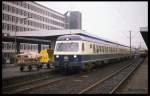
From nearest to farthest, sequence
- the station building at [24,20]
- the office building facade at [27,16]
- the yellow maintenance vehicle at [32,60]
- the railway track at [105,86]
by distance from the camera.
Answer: the railway track at [105,86], the yellow maintenance vehicle at [32,60], the station building at [24,20], the office building facade at [27,16]

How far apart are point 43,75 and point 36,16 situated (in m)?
77.9

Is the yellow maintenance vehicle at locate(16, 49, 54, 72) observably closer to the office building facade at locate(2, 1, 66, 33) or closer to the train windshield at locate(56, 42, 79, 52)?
the train windshield at locate(56, 42, 79, 52)

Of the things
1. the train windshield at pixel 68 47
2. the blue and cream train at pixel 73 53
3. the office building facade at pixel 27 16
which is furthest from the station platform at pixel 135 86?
the office building facade at pixel 27 16

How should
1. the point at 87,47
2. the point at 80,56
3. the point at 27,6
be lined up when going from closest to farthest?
1. the point at 80,56
2. the point at 87,47
3. the point at 27,6

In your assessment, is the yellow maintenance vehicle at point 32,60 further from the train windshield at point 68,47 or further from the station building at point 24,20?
the station building at point 24,20

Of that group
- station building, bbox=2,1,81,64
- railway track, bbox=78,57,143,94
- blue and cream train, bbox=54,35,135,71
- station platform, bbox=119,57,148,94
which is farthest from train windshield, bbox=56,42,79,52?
station building, bbox=2,1,81,64

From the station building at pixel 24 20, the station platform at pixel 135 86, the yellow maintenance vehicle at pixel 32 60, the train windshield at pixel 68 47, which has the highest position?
the station building at pixel 24 20

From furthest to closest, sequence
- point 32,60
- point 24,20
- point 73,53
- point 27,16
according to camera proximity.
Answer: point 27,16, point 24,20, point 32,60, point 73,53

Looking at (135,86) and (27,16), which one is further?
(27,16)

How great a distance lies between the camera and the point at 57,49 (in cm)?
2270

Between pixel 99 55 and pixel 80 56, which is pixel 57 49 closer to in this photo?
pixel 80 56

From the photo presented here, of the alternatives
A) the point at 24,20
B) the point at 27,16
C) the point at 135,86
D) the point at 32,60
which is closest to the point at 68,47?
the point at 32,60

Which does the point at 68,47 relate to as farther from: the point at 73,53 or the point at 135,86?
the point at 135,86

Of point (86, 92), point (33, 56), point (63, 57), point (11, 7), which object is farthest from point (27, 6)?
point (86, 92)
